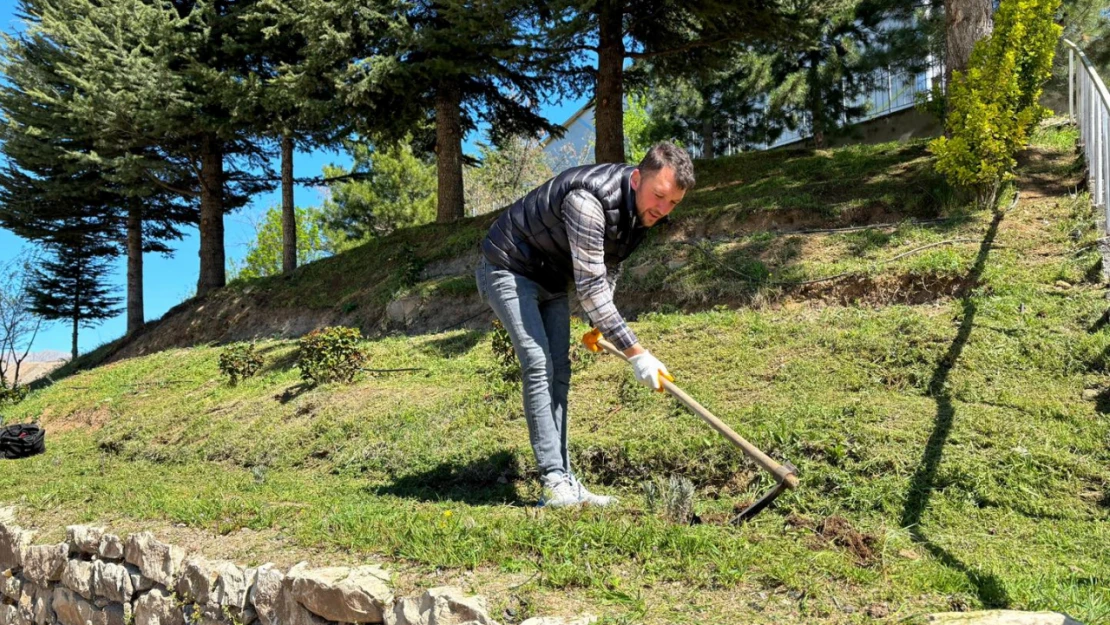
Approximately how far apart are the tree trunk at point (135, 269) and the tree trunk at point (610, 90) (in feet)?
44.6

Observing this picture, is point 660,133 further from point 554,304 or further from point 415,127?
point 554,304

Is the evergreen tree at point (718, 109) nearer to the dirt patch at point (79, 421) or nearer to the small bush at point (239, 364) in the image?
the small bush at point (239, 364)

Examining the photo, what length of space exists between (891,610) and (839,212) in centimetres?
622

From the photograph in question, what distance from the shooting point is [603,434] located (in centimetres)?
481

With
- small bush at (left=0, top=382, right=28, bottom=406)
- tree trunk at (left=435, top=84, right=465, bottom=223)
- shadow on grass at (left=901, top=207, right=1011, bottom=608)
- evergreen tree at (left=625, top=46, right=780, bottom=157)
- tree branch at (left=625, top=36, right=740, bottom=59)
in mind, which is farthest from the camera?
evergreen tree at (left=625, top=46, right=780, bottom=157)

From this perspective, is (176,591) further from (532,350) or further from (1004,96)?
(1004,96)

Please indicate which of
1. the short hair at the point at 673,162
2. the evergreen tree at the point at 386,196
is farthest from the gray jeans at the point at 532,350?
the evergreen tree at the point at 386,196

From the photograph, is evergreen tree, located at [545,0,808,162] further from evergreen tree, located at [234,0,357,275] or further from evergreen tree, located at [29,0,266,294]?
evergreen tree, located at [29,0,266,294]

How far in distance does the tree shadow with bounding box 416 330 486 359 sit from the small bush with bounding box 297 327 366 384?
2.61 feet

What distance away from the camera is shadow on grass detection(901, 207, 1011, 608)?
8.70 feet

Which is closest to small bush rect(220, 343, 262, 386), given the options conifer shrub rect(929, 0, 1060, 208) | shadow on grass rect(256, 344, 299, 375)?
shadow on grass rect(256, 344, 299, 375)

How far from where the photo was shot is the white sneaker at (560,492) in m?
3.59

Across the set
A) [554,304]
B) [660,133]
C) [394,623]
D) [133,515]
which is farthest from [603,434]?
[660,133]

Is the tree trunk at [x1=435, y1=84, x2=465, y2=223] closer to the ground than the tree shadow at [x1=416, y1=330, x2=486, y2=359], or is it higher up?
higher up
